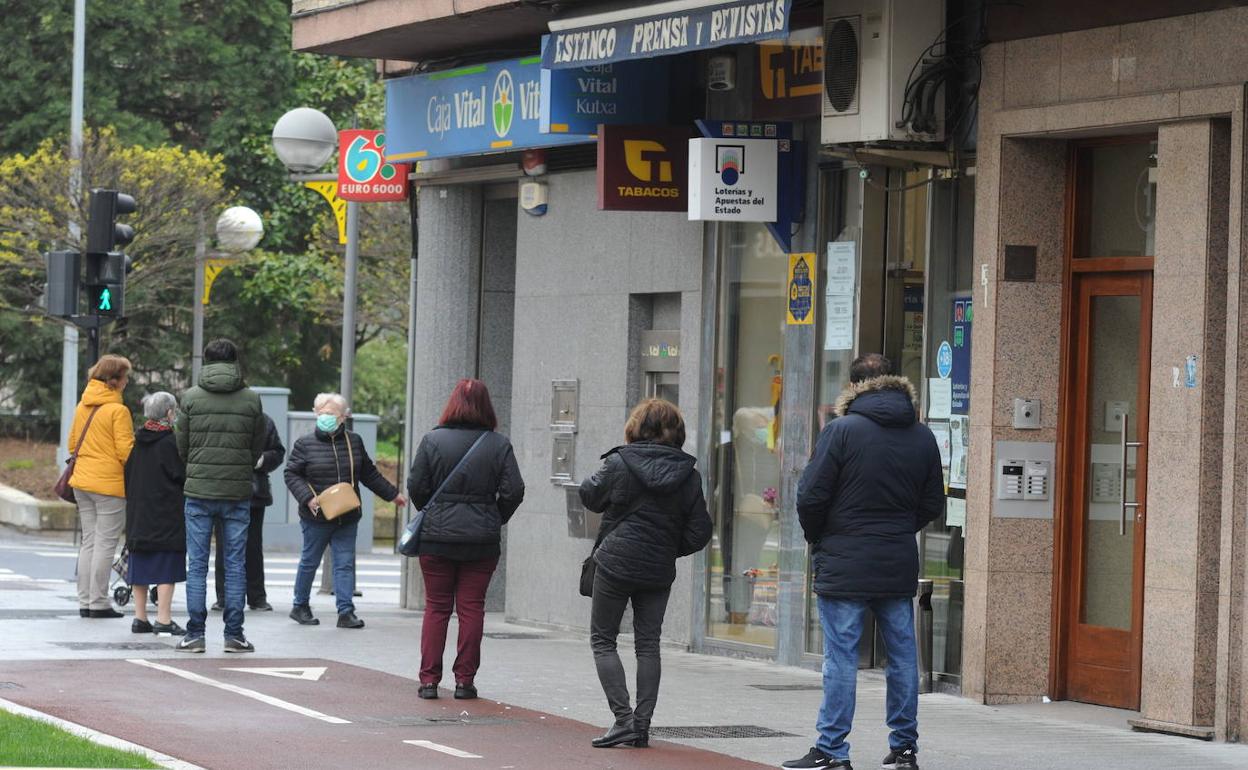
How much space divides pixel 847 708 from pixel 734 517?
17.0 ft

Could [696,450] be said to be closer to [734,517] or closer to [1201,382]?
[734,517]

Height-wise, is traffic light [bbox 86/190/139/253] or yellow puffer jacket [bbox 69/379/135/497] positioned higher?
traffic light [bbox 86/190/139/253]

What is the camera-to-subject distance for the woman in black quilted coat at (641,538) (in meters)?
9.47

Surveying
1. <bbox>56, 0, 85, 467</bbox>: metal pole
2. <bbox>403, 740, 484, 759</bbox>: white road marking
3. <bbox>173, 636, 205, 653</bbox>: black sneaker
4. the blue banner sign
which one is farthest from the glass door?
<bbox>56, 0, 85, 467</bbox>: metal pole

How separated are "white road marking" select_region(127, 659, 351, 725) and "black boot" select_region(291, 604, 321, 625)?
9.37 feet

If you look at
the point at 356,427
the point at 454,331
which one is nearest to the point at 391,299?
the point at 356,427

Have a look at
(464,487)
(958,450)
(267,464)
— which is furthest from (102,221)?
(958,450)

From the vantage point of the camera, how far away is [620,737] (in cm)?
944

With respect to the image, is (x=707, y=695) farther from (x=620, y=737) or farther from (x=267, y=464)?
(x=267, y=464)

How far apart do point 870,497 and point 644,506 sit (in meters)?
1.21

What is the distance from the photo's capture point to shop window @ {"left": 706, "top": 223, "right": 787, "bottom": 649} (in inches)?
532

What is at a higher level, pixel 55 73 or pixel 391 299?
pixel 55 73

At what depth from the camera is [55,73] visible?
1512 inches

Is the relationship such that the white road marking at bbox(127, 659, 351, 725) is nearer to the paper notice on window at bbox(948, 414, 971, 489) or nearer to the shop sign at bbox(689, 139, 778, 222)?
the paper notice on window at bbox(948, 414, 971, 489)
